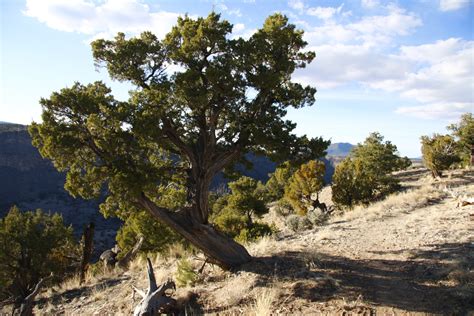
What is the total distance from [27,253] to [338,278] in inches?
1010

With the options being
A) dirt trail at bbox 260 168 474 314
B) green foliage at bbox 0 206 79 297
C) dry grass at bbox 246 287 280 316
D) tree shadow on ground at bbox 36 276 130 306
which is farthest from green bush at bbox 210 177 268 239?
dry grass at bbox 246 287 280 316

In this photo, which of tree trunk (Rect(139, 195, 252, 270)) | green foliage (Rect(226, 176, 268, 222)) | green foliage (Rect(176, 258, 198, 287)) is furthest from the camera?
green foliage (Rect(226, 176, 268, 222))

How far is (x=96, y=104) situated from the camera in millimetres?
9352

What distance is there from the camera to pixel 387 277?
32.3 feet

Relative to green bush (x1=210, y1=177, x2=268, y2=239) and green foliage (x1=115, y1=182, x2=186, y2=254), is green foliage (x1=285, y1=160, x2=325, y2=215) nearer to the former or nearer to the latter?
green bush (x1=210, y1=177, x2=268, y2=239)

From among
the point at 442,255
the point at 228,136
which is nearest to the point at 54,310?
the point at 228,136

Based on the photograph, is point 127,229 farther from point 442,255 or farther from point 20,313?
point 442,255

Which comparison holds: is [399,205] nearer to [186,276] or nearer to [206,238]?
[206,238]

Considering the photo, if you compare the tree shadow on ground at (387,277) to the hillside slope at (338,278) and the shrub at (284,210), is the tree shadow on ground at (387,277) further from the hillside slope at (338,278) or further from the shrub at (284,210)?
the shrub at (284,210)

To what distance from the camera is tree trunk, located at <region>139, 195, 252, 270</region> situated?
10727mm

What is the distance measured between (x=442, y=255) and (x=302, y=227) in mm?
10461

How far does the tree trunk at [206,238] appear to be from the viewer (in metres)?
10.7

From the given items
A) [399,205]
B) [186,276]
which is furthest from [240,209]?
[186,276]

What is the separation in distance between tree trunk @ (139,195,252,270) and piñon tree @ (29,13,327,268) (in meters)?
0.03
